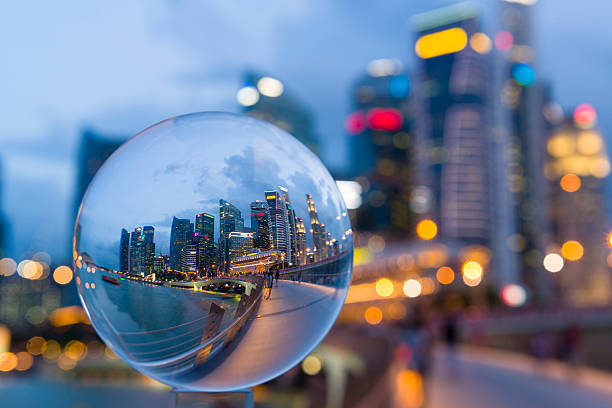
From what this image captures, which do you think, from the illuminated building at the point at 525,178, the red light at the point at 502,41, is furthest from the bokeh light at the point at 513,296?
the red light at the point at 502,41

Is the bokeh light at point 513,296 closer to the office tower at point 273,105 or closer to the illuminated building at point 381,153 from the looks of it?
the illuminated building at point 381,153

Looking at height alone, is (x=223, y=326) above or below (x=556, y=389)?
above

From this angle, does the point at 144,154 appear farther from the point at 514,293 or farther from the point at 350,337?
the point at 514,293

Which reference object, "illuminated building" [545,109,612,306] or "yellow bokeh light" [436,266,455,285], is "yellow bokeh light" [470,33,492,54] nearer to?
"illuminated building" [545,109,612,306]

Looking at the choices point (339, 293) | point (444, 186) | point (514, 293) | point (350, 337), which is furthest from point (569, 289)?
point (339, 293)

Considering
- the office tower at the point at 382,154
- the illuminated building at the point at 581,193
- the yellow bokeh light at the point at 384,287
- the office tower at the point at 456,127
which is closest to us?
the yellow bokeh light at the point at 384,287

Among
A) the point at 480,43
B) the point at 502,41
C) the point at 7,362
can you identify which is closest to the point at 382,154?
the point at 480,43
